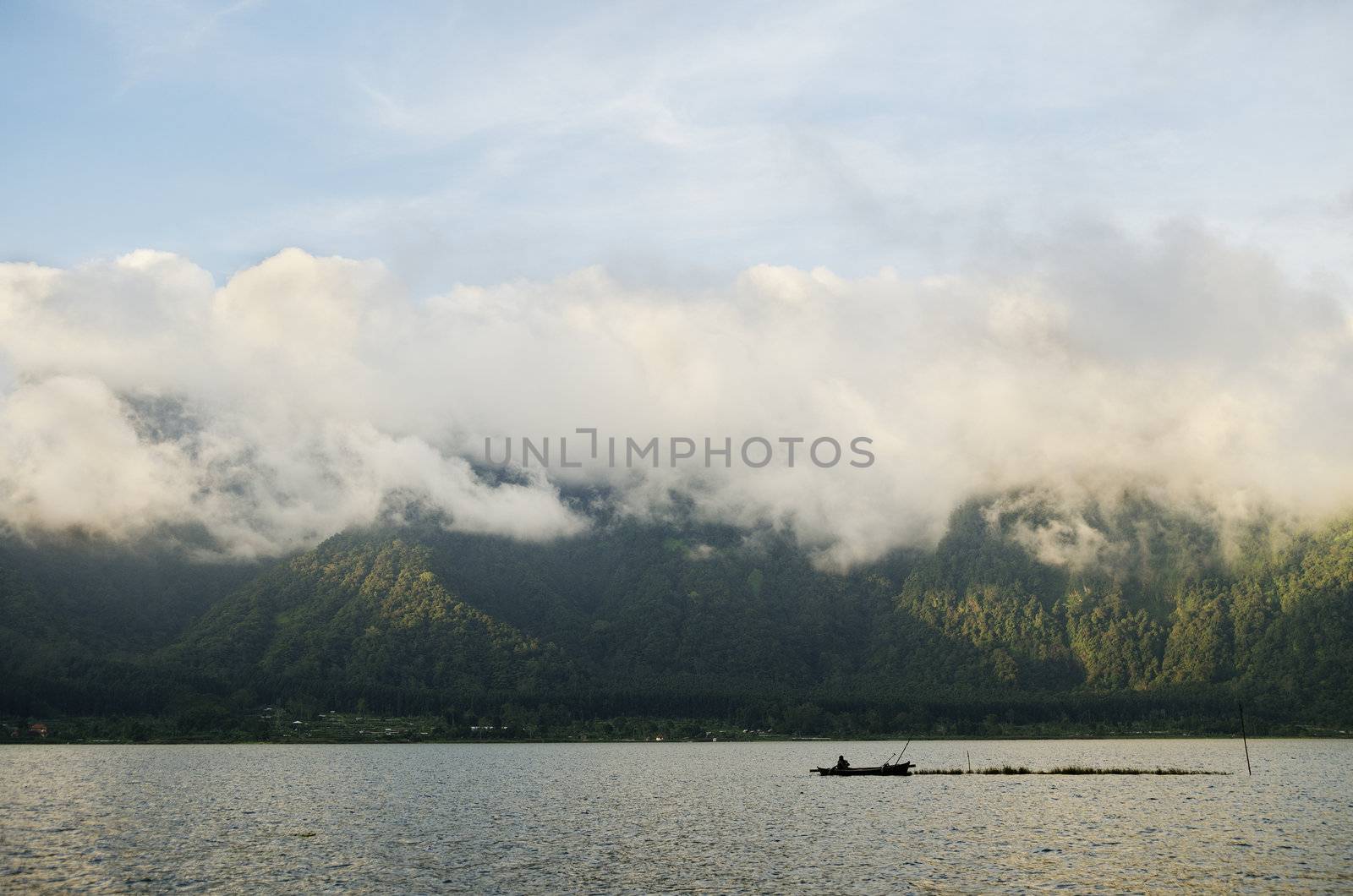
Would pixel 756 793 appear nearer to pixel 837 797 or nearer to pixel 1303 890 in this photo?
pixel 837 797

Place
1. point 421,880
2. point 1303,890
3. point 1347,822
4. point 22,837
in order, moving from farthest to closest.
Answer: point 1347,822, point 22,837, point 421,880, point 1303,890

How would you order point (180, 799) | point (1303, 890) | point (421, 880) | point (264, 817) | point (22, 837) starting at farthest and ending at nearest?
point (180, 799), point (264, 817), point (22, 837), point (421, 880), point (1303, 890)

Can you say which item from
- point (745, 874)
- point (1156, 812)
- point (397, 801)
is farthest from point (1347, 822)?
point (397, 801)

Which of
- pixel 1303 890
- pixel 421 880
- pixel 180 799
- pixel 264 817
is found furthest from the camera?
pixel 180 799

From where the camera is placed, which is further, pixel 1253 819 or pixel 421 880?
pixel 1253 819

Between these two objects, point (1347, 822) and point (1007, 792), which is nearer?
point (1347, 822)

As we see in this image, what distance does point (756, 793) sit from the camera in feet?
648

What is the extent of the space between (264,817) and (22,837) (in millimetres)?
33558

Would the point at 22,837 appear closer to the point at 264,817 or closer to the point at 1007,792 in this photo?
the point at 264,817

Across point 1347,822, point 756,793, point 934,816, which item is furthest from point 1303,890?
point 756,793

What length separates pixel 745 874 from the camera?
4149 inches

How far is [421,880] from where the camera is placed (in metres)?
101

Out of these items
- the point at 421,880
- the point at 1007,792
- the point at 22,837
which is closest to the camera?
the point at 421,880

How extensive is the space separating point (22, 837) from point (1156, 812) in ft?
472
